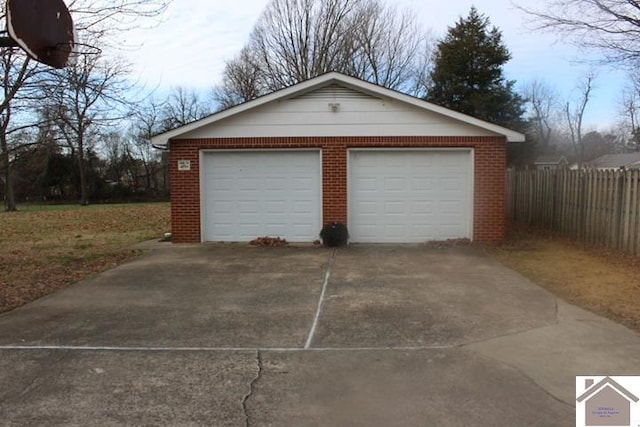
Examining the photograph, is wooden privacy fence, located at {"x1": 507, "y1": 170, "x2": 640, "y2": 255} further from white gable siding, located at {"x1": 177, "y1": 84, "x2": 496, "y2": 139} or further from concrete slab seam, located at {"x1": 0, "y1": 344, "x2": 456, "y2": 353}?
concrete slab seam, located at {"x1": 0, "y1": 344, "x2": 456, "y2": 353}

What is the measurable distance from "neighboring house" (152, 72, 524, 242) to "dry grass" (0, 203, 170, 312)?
221cm

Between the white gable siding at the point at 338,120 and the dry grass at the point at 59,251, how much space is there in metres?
3.85

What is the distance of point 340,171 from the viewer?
41.0 ft

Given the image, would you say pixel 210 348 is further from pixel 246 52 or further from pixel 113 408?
pixel 246 52

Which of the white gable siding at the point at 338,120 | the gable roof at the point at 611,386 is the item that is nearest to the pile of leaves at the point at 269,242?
the white gable siding at the point at 338,120

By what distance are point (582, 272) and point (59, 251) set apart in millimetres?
10859

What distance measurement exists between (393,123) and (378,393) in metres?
8.98

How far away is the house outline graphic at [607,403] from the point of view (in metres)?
3.69

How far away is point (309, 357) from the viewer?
499cm

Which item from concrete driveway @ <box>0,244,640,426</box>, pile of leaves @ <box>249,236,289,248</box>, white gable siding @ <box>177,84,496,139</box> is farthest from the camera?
pile of leaves @ <box>249,236,289,248</box>

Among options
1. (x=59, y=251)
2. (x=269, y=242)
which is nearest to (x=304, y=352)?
(x=269, y=242)

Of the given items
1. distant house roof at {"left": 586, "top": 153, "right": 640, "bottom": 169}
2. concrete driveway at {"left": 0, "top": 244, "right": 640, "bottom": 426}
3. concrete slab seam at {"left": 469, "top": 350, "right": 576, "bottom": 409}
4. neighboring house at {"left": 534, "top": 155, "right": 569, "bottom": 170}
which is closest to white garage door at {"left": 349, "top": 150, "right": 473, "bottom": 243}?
concrete driveway at {"left": 0, "top": 244, "right": 640, "bottom": 426}

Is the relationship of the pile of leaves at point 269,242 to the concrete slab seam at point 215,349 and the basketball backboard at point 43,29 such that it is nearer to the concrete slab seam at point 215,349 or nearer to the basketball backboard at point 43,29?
the basketball backboard at point 43,29

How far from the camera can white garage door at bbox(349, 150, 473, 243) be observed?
12.6 meters
